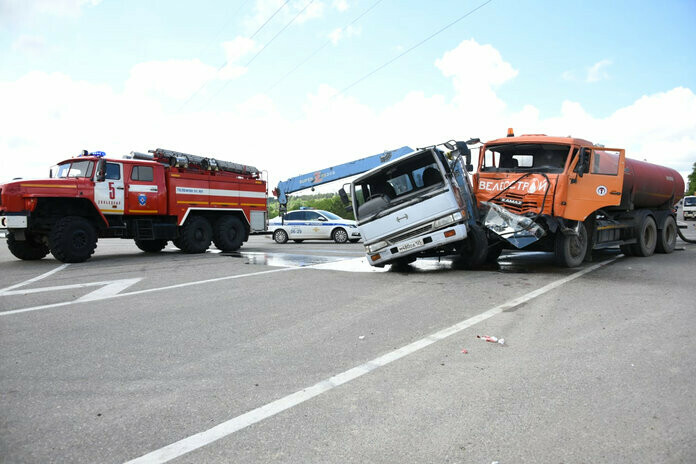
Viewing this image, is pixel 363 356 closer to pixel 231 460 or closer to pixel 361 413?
pixel 361 413

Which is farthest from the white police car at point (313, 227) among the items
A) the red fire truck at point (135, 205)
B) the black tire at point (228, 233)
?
the black tire at point (228, 233)

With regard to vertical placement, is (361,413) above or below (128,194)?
below

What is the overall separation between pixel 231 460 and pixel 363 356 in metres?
1.77

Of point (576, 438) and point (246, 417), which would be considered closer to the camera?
point (576, 438)

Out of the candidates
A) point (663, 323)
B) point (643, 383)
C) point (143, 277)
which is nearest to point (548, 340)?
point (643, 383)

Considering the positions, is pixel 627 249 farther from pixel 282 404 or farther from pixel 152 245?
pixel 152 245

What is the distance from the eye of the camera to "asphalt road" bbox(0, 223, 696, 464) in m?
2.52

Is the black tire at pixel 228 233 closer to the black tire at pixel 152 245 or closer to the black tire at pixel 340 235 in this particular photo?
the black tire at pixel 152 245

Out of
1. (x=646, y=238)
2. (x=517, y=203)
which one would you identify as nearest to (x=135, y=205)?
(x=517, y=203)

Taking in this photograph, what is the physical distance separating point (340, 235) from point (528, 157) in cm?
1172

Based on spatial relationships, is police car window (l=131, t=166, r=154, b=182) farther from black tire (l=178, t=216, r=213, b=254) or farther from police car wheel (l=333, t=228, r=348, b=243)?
police car wheel (l=333, t=228, r=348, b=243)

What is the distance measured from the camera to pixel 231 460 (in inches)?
93.4

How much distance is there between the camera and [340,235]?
20297 millimetres

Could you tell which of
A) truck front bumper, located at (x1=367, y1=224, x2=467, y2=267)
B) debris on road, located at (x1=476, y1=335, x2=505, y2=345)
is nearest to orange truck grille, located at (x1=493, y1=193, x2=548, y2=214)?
truck front bumper, located at (x1=367, y1=224, x2=467, y2=267)
